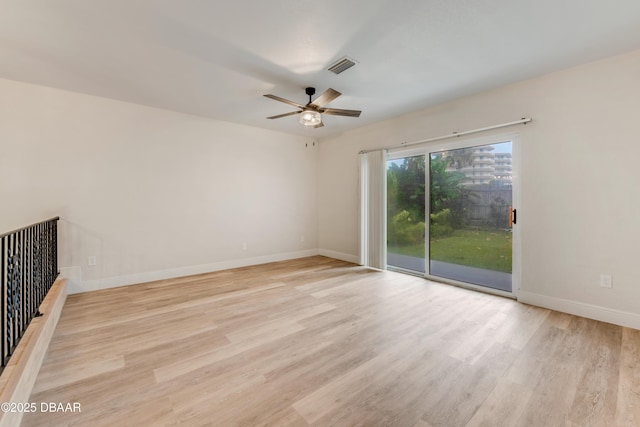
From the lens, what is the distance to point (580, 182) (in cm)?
292

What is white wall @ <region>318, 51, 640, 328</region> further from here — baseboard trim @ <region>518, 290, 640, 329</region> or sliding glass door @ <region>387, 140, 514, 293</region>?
sliding glass door @ <region>387, 140, 514, 293</region>

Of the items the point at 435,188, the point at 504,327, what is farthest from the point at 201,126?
the point at 504,327

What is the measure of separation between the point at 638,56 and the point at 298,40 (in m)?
3.37

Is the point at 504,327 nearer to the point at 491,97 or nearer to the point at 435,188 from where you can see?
the point at 435,188

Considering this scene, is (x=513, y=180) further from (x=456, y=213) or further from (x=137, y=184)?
(x=137, y=184)

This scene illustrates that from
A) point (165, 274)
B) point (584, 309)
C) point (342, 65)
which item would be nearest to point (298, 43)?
point (342, 65)

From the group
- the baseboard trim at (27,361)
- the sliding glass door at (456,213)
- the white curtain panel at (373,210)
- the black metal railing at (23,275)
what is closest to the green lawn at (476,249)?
the sliding glass door at (456,213)

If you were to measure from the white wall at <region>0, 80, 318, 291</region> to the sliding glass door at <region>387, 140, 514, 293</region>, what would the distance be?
8.24ft

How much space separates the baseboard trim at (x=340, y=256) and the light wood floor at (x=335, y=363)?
205 centimetres

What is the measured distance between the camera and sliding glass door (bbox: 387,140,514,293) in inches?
141

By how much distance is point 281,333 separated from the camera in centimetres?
253

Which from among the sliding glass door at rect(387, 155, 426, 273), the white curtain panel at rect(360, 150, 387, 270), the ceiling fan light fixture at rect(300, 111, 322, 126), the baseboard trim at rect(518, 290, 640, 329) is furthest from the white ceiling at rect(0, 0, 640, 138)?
the baseboard trim at rect(518, 290, 640, 329)

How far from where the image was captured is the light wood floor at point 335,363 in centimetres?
158

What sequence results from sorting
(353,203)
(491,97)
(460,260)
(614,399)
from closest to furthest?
(614,399), (491,97), (460,260), (353,203)
